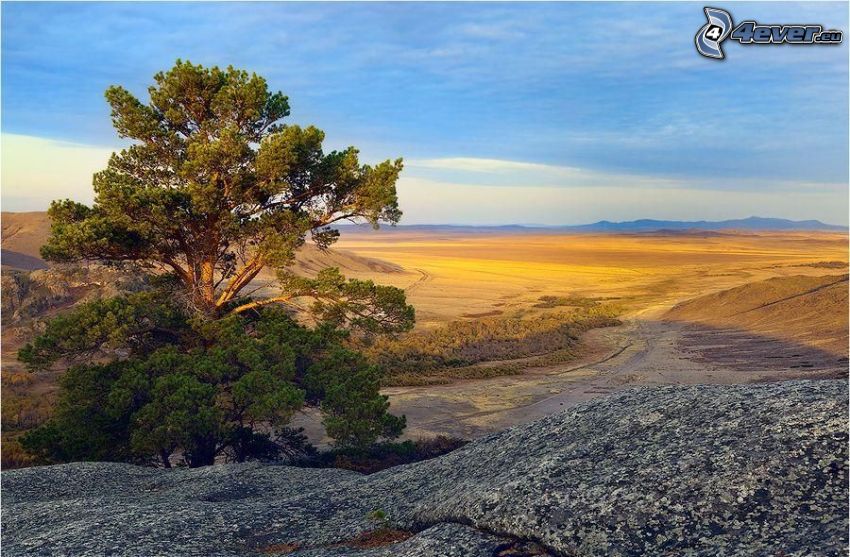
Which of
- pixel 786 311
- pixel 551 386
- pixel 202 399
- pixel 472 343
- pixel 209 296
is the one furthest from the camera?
pixel 786 311

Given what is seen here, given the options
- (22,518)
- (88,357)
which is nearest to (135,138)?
(88,357)

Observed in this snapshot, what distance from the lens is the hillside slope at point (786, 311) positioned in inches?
1516

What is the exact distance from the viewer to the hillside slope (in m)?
38.5

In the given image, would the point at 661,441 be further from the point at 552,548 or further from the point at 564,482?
the point at 552,548

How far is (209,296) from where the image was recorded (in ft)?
64.4

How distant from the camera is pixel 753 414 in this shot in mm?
8008

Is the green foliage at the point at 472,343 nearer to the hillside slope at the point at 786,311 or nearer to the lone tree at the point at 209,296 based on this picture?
the hillside slope at the point at 786,311

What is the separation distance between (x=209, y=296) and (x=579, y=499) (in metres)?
15.5

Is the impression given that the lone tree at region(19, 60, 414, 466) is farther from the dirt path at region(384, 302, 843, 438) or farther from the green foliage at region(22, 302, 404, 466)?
the dirt path at region(384, 302, 843, 438)

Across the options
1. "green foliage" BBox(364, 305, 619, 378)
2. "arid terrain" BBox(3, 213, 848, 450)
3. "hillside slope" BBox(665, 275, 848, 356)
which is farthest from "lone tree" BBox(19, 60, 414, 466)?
"hillside slope" BBox(665, 275, 848, 356)

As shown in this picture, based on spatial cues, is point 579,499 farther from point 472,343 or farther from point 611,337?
point 611,337

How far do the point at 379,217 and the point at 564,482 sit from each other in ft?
43.1

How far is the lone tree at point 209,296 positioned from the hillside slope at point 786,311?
29296 millimetres

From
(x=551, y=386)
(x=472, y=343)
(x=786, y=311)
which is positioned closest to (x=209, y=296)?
(x=551, y=386)
